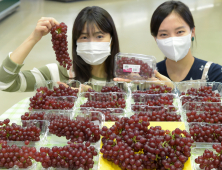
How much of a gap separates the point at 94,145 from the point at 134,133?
0.25m

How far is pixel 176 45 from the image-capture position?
1998 millimetres

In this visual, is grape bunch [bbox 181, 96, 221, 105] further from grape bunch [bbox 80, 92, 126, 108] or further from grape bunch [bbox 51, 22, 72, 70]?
grape bunch [bbox 51, 22, 72, 70]

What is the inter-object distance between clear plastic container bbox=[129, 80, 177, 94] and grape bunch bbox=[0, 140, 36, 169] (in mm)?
935

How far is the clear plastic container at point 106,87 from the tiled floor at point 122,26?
2.28 m

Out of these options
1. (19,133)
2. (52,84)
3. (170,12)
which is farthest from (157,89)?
(19,133)

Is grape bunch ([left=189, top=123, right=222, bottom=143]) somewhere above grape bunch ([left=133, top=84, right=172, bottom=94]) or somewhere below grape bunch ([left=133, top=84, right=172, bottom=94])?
below

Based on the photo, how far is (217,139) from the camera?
1.16 metres

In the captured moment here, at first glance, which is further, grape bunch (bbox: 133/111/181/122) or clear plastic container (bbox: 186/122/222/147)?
grape bunch (bbox: 133/111/181/122)

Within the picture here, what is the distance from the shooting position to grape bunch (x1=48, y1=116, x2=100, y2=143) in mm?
1187

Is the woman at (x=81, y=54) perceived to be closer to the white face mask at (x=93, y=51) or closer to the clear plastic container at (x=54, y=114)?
the white face mask at (x=93, y=51)

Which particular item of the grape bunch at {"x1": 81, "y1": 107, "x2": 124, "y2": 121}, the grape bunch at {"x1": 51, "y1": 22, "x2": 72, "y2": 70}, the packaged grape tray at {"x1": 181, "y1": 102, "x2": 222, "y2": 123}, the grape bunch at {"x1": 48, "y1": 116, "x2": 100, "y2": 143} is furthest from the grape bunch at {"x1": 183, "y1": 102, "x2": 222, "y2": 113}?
the grape bunch at {"x1": 51, "y1": 22, "x2": 72, "y2": 70}

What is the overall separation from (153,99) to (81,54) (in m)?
0.80

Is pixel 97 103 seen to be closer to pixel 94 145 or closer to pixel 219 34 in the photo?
pixel 94 145

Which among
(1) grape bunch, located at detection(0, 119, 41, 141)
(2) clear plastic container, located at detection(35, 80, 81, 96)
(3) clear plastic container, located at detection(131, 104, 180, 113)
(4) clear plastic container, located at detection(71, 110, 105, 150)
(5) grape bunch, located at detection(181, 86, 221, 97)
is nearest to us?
(1) grape bunch, located at detection(0, 119, 41, 141)
